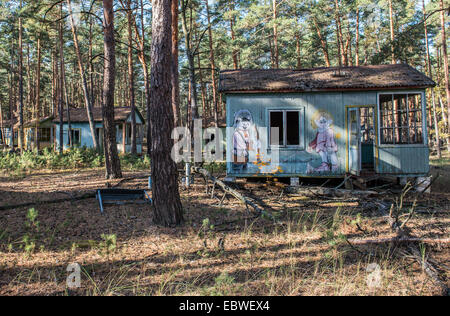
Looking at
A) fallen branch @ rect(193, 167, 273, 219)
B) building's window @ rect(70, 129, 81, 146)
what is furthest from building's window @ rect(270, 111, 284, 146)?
building's window @ rect(70, 129, 81, 146)

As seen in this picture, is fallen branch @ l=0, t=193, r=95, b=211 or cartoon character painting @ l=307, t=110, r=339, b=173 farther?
cartoon character painting @ l=307, t=110, r=339, b=173

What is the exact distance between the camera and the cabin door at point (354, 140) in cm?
934

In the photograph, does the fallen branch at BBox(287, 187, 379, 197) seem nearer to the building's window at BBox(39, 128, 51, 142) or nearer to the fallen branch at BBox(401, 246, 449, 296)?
the fallen branch at BBox(401, 246, 449, 296)

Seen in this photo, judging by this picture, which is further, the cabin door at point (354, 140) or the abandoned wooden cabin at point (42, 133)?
the abandoned wooden cabin at point (42, 133)

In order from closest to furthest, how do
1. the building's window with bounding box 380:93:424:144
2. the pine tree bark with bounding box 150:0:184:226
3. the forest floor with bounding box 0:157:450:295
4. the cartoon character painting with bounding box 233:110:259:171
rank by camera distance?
the forest floor with bounding box 0:157:450:295 < the pine tree bark with bounding box 150:0:184:226 < the building's window with bounding box 380:93:424:144 < the cartoon character painting with bounding box 233:110:259:171

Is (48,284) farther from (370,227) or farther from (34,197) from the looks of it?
(370,227)

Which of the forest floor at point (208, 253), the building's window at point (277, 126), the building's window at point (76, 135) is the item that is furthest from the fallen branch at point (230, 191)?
the building's window at point (76, 135)

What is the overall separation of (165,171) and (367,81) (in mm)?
7904

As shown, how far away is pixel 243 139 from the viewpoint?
9.95m

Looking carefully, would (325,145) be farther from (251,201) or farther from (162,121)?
(162,121)

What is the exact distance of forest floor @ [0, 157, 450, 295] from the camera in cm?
330

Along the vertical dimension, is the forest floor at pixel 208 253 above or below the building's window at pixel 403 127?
below

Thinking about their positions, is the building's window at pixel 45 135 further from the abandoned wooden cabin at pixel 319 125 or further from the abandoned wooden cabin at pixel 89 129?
the abandoned wooden cabin at pixel 319 125

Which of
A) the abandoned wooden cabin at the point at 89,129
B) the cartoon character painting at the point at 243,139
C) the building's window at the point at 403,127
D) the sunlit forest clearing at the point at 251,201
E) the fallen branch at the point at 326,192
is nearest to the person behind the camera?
the sunlit forest clearing at the point at 251,201
